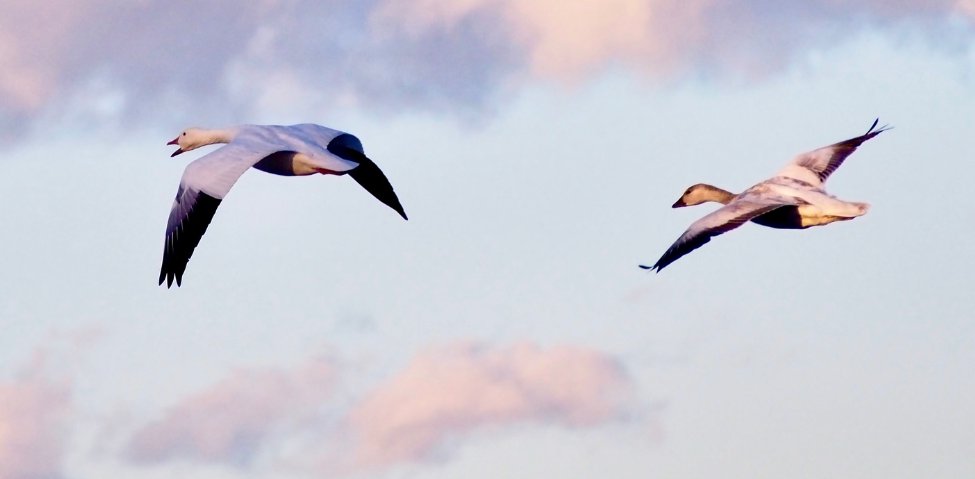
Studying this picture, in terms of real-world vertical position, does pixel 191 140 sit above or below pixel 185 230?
above

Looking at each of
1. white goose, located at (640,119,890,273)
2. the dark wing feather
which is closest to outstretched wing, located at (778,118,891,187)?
white goose, located at (640,119,890,273)

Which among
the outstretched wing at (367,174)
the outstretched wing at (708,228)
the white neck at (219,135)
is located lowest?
the outstretched wing at (708,228)

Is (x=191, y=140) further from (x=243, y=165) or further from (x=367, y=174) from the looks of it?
→ (x=243, y=165)

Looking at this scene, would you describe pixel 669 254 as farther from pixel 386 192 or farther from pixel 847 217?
pixel 386 192

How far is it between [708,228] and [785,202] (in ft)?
5.69

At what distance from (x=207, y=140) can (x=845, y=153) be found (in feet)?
29.5

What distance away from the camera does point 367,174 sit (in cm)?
2714

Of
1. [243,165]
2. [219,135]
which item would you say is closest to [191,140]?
[219,135]

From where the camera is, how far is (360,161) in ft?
88.5

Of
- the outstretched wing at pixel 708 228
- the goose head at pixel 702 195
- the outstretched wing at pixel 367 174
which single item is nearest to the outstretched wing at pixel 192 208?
the outstretched wing at pixel 367 174

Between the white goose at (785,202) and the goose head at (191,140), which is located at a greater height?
the goose head at (191,140)

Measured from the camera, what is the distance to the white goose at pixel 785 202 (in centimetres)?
2484

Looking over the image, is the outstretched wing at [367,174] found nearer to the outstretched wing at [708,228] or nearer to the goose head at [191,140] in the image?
the goose head at [191,140]

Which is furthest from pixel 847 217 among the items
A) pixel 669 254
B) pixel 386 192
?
pixel 386 192
